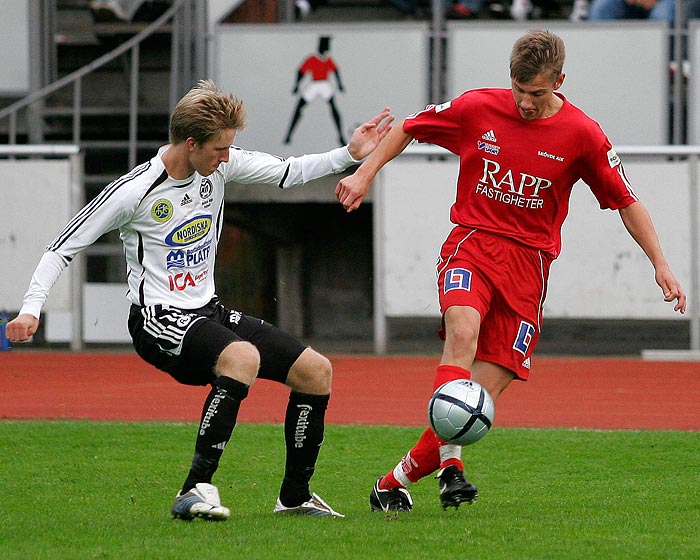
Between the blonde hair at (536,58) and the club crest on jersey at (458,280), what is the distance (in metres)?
0.89

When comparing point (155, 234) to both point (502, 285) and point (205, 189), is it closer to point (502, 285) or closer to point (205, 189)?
point (205, 189)

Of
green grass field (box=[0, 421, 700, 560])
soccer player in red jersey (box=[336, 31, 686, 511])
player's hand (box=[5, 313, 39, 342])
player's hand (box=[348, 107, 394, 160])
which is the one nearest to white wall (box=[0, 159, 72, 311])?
green grass field (box=[0, 421, 700, 560])

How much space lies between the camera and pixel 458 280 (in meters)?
5.55

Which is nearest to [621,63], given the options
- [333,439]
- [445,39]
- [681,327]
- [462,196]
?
[445,39]

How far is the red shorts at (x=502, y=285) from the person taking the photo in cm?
560

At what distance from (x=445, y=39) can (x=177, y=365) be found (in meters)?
12.0

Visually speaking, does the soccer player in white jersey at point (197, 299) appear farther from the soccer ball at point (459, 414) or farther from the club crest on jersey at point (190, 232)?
the soccer ball at point (459, 414)

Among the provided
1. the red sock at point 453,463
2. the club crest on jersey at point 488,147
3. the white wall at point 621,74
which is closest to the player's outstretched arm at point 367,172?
the club crest on jersey at point 488,147

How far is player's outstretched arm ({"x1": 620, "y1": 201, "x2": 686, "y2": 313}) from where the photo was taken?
553 centimetres

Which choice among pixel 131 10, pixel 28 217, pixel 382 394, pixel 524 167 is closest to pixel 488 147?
pixel 524 167

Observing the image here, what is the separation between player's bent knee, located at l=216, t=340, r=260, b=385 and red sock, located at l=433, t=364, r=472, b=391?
81 cm

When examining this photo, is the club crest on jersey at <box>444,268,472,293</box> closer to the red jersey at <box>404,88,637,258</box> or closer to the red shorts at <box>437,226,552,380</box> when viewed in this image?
the red shorts at <box>437,226,552,380</box>

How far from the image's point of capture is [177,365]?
5.41m

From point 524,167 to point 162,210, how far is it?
164 cm
